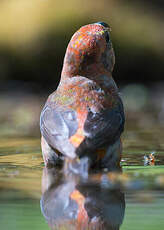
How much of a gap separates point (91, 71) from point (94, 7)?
9.75 meters

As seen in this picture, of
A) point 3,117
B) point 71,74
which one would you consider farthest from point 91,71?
point 3,117

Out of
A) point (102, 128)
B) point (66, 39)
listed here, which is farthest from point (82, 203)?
point (66, 39)

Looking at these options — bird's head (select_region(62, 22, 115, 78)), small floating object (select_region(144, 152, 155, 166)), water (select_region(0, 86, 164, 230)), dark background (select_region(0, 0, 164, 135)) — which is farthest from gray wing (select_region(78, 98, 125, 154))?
dark background (select_region(0, 0, 164, 135))

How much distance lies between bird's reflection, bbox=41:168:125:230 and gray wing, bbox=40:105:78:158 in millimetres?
276

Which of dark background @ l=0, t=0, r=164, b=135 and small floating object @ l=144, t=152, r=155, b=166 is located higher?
small floating object @ l=144, t=152, r=155, b=166

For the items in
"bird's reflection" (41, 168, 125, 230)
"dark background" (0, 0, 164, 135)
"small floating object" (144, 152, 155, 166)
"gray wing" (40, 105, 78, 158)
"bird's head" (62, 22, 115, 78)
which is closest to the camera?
"bird's reflection" (41, 168, 125, 230)

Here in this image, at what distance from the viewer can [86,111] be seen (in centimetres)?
602

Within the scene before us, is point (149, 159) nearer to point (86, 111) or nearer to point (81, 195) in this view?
point (86, 111)

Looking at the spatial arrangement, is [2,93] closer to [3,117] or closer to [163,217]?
[3,117]

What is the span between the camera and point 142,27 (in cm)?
1659

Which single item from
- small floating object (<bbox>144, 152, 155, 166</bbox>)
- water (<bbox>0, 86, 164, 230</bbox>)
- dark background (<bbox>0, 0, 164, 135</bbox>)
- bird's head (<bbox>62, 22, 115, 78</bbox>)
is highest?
bird's head (<bbox>62, 22, 115, 78</bbox>)

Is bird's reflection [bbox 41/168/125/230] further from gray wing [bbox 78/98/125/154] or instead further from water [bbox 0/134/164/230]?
gray wing [bbox 78/98/125/154]

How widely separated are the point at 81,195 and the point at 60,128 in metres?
1.22

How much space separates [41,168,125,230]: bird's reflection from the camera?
3.98m
